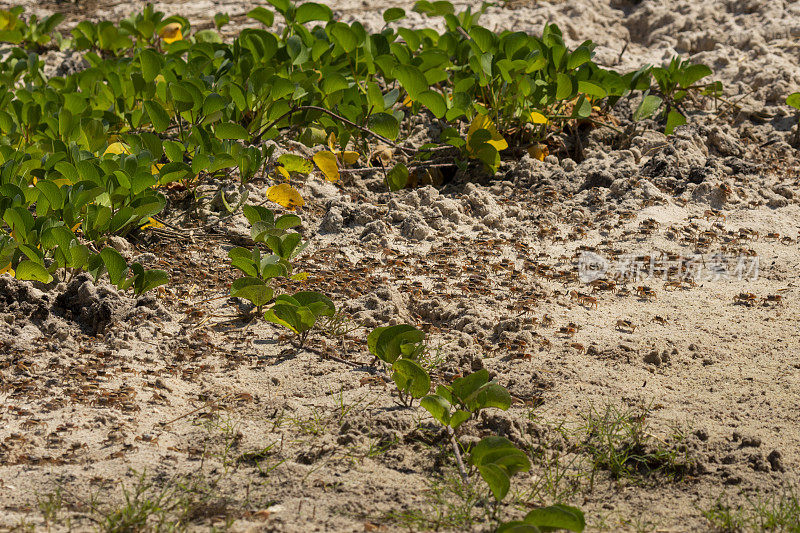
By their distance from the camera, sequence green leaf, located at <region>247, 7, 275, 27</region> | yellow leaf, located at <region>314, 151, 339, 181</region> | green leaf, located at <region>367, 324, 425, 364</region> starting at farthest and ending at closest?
1. green leaf, located at <region>247, 7, 275, 27</region>
2. yellow leaf, located at <region>314, 151, 339, 181</region>
3. green leaf, located at <region>367, 324, 425, 364</region>

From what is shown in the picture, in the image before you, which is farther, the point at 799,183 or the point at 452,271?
the point at 799,183

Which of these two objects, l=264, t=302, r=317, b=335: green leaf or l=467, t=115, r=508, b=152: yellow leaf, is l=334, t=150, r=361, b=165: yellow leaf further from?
l=264, t=302, r=317, b=335: green leaf

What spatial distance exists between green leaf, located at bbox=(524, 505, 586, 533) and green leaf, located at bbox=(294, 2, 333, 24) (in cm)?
333

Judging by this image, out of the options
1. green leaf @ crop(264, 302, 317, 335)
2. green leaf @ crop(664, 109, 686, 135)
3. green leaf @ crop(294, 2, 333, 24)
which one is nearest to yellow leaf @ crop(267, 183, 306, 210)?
green leaf @ crop(264, 302, 317, 335)

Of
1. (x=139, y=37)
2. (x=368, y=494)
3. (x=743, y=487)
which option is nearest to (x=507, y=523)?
(x=368, y=494)

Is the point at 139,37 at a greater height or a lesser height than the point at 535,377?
greater

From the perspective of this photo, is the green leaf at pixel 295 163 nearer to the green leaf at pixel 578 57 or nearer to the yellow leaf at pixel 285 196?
the yellow leaf at pixel 285 196

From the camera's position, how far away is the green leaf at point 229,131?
333 centimetres

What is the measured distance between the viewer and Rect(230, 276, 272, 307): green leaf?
256 centimetres

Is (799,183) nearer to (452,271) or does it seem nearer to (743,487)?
(452,271)

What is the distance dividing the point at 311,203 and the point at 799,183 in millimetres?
2061

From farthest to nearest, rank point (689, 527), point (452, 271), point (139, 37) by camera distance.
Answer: point (139, 37) < point (452, 271) < point (689, 527)

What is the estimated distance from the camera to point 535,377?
2273 mm

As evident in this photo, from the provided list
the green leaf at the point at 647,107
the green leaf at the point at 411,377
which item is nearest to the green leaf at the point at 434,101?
the green leaf at the point at 647,107
